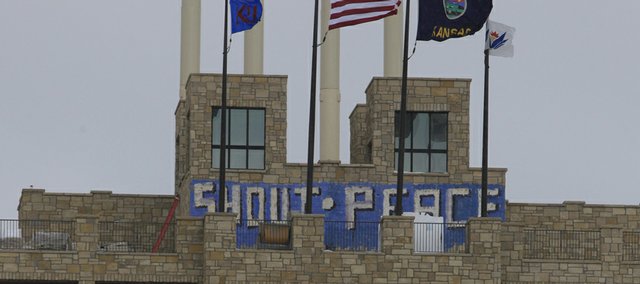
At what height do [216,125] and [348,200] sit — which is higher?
[216,125]

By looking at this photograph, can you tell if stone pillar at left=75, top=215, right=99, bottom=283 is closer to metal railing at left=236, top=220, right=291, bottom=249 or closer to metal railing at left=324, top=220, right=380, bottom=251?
metal railing at left=236, top=220, right=291, bottom=249

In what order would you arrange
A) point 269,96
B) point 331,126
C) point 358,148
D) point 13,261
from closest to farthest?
point 13,261 → point 269,96 → point 358,148 → point 331,126

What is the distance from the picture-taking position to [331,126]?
102 meters

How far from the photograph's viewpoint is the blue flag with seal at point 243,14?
84.1 metres

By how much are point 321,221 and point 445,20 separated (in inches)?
333

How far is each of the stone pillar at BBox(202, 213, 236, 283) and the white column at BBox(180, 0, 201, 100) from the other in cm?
1849

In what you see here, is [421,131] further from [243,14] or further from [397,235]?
A: [243,14]

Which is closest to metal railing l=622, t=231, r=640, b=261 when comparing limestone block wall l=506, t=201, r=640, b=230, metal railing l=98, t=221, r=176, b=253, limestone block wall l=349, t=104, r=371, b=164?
limestone block wall l=506, t=201, r=640, b=230

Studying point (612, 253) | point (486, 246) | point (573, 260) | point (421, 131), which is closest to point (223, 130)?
point (421, 131)

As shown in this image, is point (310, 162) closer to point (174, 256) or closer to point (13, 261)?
point (174, 256)

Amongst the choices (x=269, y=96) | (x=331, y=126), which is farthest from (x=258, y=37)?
(x=269, y=96)

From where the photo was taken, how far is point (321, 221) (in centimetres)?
8294

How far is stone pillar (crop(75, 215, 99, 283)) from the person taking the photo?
82.6 metres

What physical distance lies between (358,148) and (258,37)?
26.5 ft
